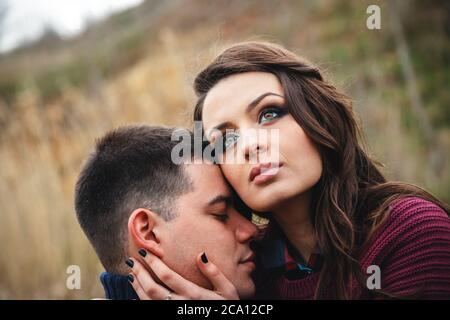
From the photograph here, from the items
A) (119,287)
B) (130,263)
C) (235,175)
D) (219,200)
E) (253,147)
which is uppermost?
(253,147)

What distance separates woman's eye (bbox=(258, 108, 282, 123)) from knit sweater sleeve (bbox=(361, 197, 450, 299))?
61 cm

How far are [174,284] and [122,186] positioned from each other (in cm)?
50

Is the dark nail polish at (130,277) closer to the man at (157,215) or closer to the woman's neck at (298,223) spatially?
the man at (157,215)

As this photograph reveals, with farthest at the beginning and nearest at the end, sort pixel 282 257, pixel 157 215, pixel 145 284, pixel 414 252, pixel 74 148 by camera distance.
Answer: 1. pixel 74 148
2. pixel 282 257
3. pixel 157 215
4. pixel 145 284
5. pixel 414 252

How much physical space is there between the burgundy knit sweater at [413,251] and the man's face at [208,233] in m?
0.52

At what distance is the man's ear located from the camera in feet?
7.95

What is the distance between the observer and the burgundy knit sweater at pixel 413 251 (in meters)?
2.17

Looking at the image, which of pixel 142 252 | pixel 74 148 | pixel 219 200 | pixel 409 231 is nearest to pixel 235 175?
pixel 219 200

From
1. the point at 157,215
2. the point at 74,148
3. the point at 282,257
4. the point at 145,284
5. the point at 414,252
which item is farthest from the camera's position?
the point at 74,148

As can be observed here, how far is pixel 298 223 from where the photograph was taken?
254 centimetres

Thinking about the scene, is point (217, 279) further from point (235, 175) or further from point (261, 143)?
point (261, 143)

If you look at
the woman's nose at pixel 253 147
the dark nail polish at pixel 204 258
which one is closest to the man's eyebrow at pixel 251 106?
the woman's nose at pixel 253 147

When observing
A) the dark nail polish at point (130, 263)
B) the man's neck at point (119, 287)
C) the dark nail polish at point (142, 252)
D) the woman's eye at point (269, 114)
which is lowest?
the man's neck at point (119, 287)
